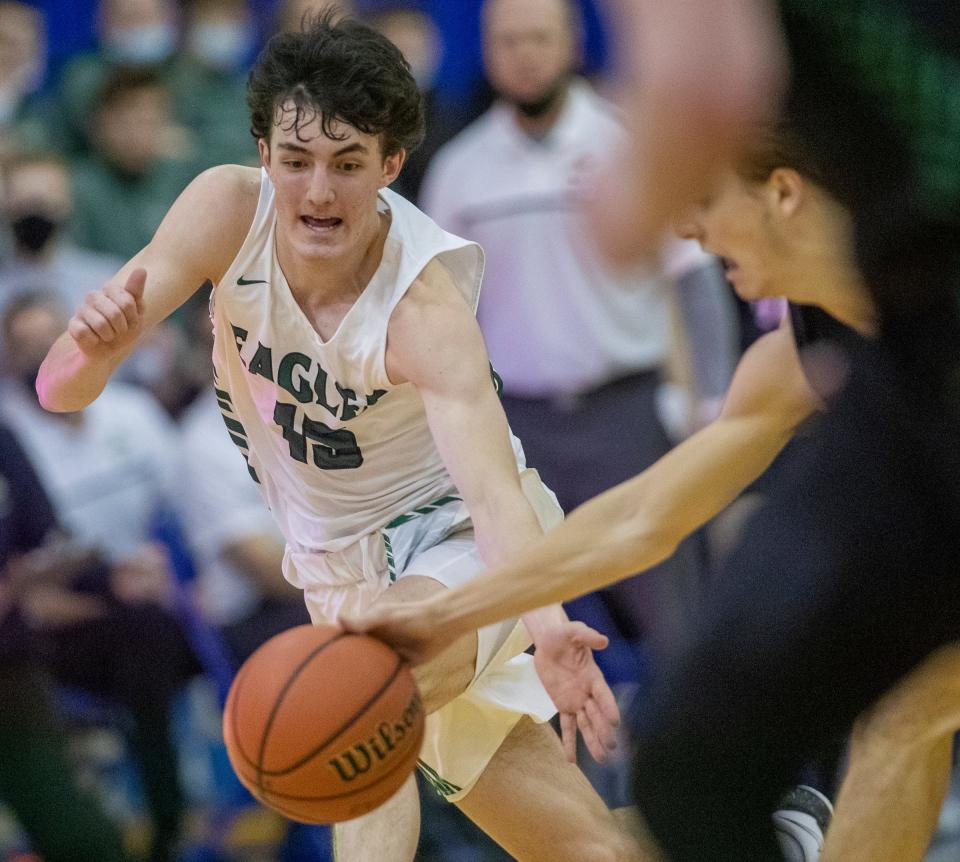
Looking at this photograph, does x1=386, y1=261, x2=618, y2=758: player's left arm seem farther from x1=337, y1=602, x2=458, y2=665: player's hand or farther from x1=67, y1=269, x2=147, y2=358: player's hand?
x1=67, y1=269, x2=147, y2=358: player's hand

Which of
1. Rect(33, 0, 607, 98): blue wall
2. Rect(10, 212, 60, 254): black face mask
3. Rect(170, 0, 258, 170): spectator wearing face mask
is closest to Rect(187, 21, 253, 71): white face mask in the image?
Rect(170, 0, 258, 170): spectator wearing face mask

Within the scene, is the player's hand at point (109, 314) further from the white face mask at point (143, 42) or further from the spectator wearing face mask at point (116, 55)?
the white face mask at point (143, 42)

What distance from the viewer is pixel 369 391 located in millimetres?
4770

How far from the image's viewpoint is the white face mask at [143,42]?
9547 mm

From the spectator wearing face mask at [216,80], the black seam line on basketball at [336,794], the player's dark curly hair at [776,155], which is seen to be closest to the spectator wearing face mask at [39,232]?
the spectator wearing face mask at [216,80]

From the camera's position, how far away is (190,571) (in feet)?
25.9

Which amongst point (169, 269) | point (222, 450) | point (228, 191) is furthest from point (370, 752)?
point (222, 450)

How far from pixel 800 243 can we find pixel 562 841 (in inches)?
78.8

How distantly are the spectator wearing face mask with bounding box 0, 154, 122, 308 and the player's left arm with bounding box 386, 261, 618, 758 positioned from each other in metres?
3.77

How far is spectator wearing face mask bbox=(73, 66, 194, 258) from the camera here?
885 cm

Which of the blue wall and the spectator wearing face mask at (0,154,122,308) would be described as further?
the blue wall

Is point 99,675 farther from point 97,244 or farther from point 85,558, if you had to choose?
point 97,244

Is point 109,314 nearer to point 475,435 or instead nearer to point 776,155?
point 475,435

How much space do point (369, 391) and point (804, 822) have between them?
1.81 meters
